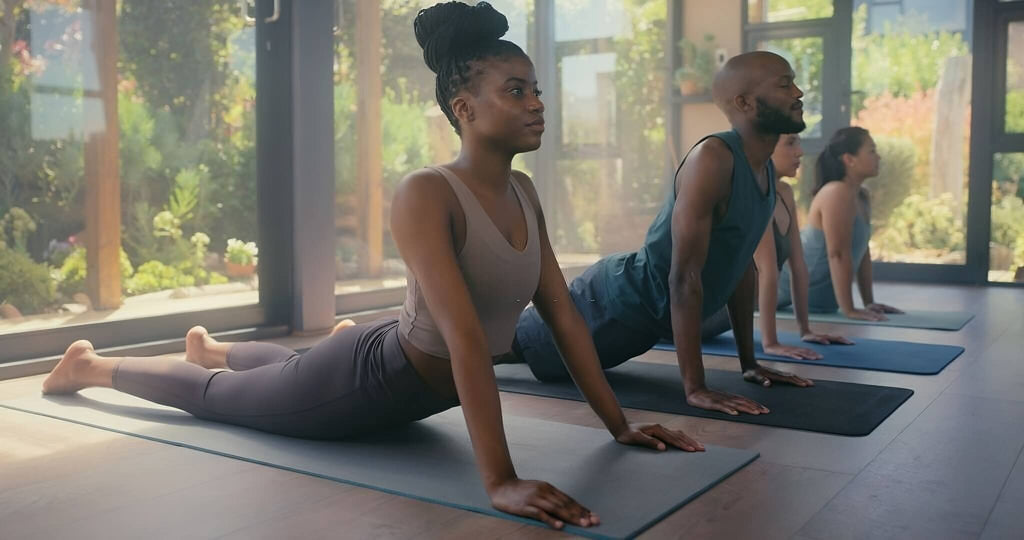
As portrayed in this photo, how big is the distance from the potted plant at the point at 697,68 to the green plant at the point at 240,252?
12.8ft

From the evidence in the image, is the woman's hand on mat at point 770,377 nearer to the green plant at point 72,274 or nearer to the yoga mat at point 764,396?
the yoga mat at point 764,396

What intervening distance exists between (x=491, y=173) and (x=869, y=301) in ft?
10.9

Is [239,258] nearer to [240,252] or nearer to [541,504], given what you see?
[240,252]

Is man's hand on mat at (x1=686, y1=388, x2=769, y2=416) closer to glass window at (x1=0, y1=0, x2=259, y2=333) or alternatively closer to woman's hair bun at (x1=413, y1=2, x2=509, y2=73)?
woman's hair bun at (x1=413, y1=2, x2=509, y2=73)

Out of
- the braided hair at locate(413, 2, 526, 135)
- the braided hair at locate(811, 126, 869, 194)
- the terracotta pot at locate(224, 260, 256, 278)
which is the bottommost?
the terracotta pot at locate(224, 260, 256, 278)

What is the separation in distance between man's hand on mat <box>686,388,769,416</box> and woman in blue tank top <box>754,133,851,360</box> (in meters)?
0.89

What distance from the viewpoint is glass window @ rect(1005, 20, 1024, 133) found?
6.18 m

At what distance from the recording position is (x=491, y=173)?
5.93 ft

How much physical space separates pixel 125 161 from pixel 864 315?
3154 millimetres

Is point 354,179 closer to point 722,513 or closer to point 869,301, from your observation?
point 869,301

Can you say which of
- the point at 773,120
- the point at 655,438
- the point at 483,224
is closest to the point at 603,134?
the point at 773,120

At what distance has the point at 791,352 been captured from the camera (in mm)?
3264

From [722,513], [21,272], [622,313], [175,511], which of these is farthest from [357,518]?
[21,272]

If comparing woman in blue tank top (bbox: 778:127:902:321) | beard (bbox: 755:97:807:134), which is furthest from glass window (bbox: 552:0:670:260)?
beard (bbox: 755:97:807:134)
